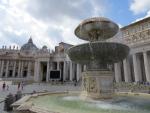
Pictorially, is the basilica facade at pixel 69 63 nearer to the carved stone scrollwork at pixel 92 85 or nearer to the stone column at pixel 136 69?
the stone column at pixel 136 69

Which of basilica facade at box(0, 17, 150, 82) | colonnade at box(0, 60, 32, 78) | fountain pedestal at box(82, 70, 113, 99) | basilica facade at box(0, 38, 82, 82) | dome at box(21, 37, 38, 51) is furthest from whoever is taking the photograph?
dome at box(21, 37, 38, 51)

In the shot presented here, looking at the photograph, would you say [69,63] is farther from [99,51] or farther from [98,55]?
[99,51]

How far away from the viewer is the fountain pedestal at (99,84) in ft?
29.5

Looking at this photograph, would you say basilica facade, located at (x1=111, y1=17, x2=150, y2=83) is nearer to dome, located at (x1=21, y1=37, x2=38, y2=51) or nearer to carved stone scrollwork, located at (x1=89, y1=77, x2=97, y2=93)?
carved stone scrollwork, located at (x1=89, y1=77, x2=97, y2=93)

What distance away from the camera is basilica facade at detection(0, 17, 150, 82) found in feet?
106

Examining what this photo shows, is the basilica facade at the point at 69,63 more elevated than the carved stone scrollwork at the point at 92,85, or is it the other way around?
the basilica facade at the point at 69,63

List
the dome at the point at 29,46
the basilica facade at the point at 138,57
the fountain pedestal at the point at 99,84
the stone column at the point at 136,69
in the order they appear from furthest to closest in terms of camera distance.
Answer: the dome at the point at 29,46 < the stone column at the point at 136,69 < the basilica facade at the point at 138,57 < the fountain pedestal at the point at 99,84

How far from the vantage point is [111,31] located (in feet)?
36.1

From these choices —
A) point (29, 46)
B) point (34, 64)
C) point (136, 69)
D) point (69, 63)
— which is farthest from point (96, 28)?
point (29, 46)

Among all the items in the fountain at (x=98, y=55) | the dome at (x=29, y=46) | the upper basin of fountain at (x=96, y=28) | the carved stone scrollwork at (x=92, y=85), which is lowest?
the carved stone scrollwork at (x=92, y=85)

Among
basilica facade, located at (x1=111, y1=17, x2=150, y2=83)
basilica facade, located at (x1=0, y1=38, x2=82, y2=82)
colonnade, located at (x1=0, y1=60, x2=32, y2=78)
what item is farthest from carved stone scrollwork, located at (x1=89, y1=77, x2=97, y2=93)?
colonnade, located at (x1=0, y1=60, x2=32, y2=78)

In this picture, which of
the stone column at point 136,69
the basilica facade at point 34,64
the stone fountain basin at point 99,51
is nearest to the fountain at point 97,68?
the stone fountain basin at point 99,51

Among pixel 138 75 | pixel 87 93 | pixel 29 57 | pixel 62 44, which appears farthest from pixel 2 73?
pixel 87 93

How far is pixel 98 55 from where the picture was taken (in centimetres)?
905
